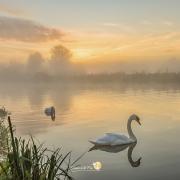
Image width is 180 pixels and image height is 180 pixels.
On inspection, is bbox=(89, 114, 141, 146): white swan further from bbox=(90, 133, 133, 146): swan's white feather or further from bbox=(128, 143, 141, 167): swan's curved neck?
bbox=(128, 143, 141, 167): swan's curved neck

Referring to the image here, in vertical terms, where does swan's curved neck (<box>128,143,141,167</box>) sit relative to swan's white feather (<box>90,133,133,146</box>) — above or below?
below

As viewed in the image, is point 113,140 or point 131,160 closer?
point 131,160

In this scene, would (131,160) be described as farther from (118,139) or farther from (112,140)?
(118,139)

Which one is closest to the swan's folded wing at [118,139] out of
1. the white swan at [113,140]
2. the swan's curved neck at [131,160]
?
the white swan at [113,140]

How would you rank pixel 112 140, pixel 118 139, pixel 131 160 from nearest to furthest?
pixel 131 160 → pixel 112 140 → pixel 118 139

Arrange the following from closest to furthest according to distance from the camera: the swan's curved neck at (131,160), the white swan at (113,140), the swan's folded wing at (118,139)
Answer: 1. the swan's curved neck at (131,160)
2. the white swan at (113,140)
3. the swan's folded wing at (118,139)

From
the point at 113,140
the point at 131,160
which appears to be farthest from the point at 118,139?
the point at 131,160

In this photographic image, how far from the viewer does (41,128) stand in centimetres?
2658

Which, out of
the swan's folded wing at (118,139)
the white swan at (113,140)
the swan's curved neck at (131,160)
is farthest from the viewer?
the swan's folded wing at (118,139)

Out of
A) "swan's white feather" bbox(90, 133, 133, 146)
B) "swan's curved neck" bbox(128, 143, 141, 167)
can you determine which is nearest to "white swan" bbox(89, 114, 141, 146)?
"swan's white feather" bbox(90, 133, 133, 146)

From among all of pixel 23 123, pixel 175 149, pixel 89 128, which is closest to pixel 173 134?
pixel 175 149

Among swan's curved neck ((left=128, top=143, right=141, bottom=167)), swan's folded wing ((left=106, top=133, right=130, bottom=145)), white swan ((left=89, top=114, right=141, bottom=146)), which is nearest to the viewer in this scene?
swan's curved neck ((left=128, top=143, right=141, bottom=167))

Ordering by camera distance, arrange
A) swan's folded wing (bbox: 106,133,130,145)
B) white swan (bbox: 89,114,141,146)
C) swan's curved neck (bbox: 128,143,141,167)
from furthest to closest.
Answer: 1. swan's folded wing (bbox: 106,133,130,145)
2. white swan (bbox: 89,114,141,146)
3. swan's curved neck (bbox: 128,143,141,167)

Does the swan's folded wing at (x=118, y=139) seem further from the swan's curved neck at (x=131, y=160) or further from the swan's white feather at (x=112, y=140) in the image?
the swan's curved neck at (x=131, y=160)
